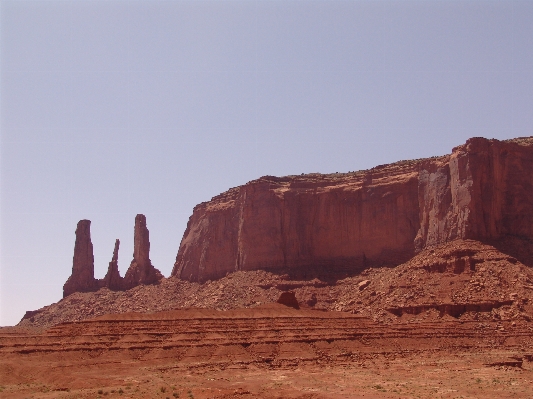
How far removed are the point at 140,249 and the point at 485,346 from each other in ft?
192

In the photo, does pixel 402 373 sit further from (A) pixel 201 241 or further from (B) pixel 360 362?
(A) pixel 201 241

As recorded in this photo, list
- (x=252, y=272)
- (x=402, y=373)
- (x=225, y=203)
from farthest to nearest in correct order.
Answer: (x=225, y=203)
(x=252, y=272)
(x=402, y=373)

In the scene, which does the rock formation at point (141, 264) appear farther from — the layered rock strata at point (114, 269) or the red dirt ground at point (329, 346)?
the red dirt ground at point (329, 346)

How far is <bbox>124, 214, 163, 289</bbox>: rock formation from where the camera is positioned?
9956cm

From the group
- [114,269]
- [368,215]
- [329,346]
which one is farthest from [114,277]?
[329,346]

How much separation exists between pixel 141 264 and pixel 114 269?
3763 millimetres

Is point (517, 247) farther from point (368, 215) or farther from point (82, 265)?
point (82, 265)

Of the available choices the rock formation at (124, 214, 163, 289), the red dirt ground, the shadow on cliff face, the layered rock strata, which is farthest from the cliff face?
the layered rock strata

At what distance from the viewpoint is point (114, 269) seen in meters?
100

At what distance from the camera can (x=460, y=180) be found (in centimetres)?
6956

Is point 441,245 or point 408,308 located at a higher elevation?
point 441,245

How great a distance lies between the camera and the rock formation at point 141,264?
99.6 m

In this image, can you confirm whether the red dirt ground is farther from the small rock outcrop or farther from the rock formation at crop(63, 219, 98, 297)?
the rock formation at crop(63, 219, 98, 297)

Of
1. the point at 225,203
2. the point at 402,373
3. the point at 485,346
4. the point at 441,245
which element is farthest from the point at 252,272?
the point at 402,373
